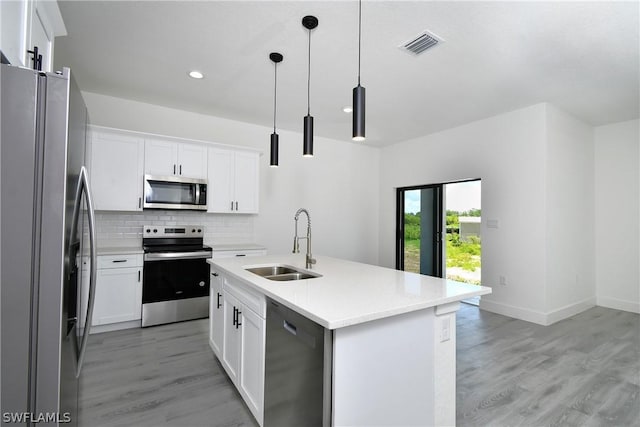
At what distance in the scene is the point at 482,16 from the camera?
2.26 meters

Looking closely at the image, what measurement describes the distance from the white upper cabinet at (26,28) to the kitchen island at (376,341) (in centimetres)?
148

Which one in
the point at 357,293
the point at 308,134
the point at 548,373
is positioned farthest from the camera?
the point at 548,373

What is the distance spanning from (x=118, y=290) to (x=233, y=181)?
73.4 inches

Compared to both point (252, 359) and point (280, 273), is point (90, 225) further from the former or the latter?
point (280, 273)

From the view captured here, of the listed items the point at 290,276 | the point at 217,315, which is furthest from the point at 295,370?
the point at 217,315

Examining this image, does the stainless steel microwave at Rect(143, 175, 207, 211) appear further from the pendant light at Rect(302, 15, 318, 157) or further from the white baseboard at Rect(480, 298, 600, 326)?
the white baseboard at Rect(480, 298, 600, 326)

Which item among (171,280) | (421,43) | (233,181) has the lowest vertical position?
(171,280)

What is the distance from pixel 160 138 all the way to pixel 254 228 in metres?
1.82

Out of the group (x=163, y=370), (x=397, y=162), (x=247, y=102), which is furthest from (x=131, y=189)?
(x=397, y=162)

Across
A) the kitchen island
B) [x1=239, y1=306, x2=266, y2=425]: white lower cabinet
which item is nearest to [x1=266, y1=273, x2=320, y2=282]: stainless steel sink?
the kitchen island

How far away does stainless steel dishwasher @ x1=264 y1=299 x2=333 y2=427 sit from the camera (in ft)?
4.44

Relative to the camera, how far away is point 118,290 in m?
3.38

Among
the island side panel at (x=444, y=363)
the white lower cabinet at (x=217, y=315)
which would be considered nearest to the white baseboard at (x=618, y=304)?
the island side panel at (x=444, y=363)

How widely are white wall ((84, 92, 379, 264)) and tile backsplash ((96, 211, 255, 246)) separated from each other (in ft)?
0.84
